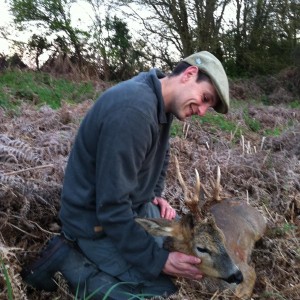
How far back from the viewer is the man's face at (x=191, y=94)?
3205 millimetres

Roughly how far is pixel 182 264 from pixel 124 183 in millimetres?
628

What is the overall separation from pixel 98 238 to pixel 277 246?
1.60 m

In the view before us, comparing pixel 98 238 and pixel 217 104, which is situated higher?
pixel 217 104

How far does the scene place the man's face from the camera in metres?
3.21

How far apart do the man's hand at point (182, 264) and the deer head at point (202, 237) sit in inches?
2.0

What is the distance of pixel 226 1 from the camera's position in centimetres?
1911

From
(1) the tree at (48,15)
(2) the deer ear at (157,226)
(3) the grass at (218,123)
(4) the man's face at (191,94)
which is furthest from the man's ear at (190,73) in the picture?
(1) the tree at (48,15)

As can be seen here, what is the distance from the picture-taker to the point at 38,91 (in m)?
9.41

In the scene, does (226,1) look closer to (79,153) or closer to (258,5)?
(258,5)

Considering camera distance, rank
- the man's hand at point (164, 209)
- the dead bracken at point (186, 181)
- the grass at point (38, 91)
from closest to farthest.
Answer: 1. the dead bracken at point (186, 181)
2. the man's hand at point (164, 209)
3. the grass at point (38, 91)

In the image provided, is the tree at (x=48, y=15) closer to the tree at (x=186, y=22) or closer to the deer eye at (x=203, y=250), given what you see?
the tree at (x=186, y=22)

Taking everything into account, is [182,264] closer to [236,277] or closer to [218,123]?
[236,277]

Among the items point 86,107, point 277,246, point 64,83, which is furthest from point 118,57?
point 277,246

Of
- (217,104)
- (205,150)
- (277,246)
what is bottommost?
(277,246)
